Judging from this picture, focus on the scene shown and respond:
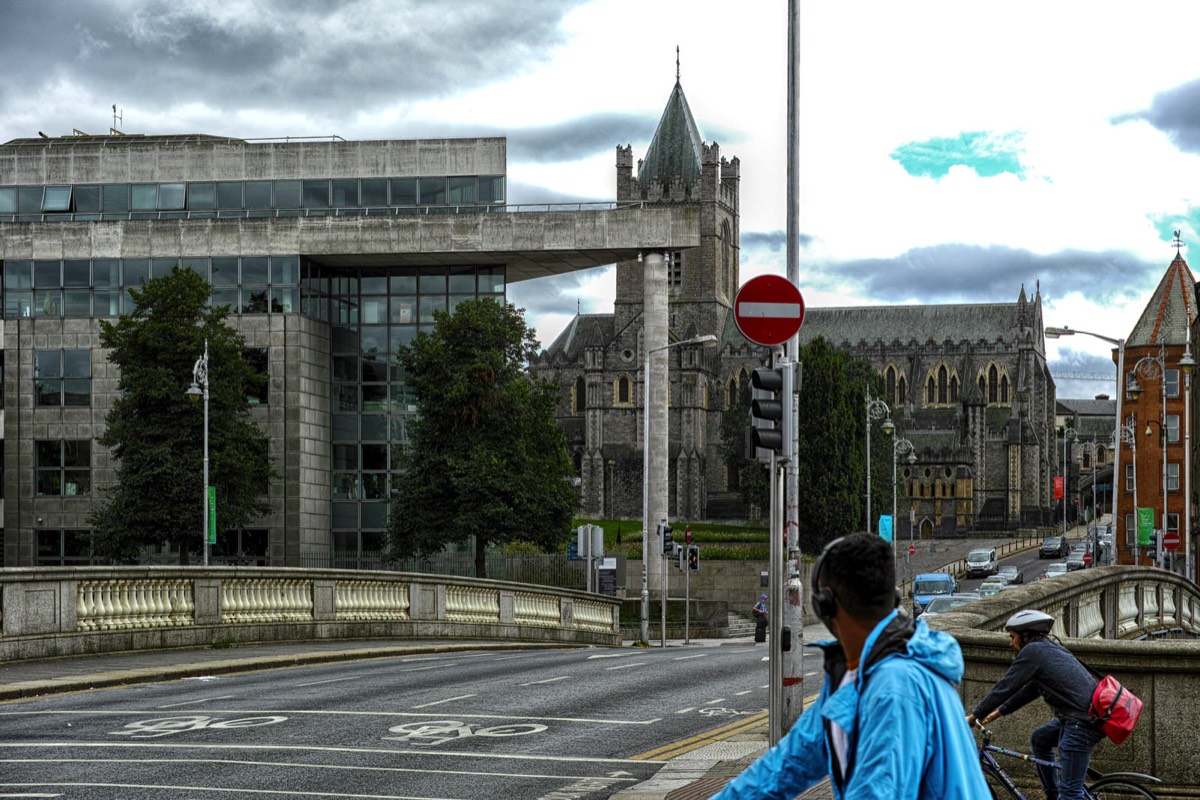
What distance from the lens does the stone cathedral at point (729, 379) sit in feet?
430

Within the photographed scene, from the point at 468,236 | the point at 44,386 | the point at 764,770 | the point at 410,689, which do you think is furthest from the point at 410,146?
the point at 764,770

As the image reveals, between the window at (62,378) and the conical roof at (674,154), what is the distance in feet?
287

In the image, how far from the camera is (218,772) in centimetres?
1198

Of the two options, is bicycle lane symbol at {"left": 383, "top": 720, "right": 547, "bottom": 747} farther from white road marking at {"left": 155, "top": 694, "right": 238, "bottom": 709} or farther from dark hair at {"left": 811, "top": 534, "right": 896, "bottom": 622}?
dark hair at {"left": 811, "top": 534, "right": 896, "bottom": 622}

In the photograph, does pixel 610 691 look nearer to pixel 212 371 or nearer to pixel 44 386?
pixel 212 371

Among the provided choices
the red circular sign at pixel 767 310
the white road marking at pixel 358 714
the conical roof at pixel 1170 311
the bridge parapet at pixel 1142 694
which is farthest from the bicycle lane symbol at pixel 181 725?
the conical roof at pixel 1170 311

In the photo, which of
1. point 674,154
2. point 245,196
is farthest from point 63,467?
point 674,154

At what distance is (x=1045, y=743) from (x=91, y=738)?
28.0 feet

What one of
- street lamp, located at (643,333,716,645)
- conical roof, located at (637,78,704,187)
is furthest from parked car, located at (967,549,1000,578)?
conical roof, located at (637,78,704,187)

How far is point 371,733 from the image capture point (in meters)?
14.4

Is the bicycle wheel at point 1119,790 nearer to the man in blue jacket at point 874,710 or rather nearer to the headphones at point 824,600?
the man in blue jacket at point 874,710

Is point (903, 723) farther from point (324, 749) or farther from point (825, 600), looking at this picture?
point (324, 749)

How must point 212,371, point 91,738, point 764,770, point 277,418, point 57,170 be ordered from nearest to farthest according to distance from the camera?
point 764,770 < point 91,738 < point 212,371 < point 277,418 < point 57,170

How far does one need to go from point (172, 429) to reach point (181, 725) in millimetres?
35543
